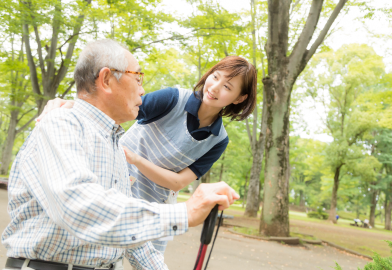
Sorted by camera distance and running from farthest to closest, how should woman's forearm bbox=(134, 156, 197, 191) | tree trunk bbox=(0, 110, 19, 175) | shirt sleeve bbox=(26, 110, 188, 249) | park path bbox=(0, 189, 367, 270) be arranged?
1. tree trunk bbox=(0, 110, 19, 175)
2. park path bbox=(0, 189, 367, 270)
3. woman's forearm bbox=(134, 156, 197, 191)
4. shirt sleeve bbox=(26, 110, 188, 249)

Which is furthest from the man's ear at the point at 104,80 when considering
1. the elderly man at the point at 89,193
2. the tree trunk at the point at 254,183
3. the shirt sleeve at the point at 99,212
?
the tree trunk at the point at 254,183

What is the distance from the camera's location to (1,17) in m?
10.8

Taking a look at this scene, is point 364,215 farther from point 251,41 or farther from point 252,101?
point 252,101

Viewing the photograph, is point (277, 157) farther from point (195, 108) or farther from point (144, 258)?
point (144, 258)

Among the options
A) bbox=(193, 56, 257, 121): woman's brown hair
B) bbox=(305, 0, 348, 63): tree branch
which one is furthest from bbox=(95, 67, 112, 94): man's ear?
bbox=(305, 0, 348, 63): tree branch

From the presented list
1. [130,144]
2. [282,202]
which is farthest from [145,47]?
[130,144]

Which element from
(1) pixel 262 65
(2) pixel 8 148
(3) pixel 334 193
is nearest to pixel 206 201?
(1) pixel 262 65

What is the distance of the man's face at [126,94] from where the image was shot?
171 centimetres

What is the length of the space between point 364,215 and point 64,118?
49.2 metres

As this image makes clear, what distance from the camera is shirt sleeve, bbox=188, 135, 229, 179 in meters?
2.72

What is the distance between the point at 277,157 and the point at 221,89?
299 inches

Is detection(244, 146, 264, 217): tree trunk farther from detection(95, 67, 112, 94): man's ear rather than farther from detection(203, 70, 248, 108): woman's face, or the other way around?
detection(95, 67, 112, 94): man's ear

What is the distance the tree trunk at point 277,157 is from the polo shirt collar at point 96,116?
858cm

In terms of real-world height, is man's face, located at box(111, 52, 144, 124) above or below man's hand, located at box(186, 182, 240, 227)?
above
